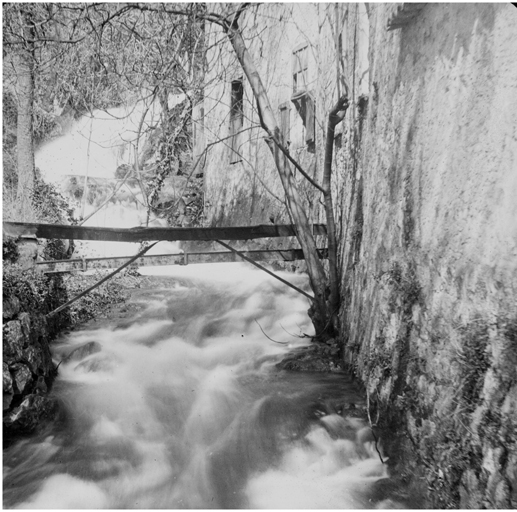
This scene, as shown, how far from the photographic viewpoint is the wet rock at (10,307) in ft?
12.3

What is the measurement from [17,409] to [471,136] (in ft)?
11.9

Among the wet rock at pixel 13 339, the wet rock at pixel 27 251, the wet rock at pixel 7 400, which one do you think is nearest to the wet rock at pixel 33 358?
the wet rock at pixel 13 339

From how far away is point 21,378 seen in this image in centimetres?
368

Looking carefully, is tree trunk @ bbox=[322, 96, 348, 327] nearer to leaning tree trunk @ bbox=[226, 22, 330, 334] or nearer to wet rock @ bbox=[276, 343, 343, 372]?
leaning tree trunk @ bbox=[226, 22, 330, 334]

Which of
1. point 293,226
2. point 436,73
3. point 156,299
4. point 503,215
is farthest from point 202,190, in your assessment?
point 503,215

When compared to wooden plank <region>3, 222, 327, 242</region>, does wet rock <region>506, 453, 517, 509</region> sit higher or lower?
lower

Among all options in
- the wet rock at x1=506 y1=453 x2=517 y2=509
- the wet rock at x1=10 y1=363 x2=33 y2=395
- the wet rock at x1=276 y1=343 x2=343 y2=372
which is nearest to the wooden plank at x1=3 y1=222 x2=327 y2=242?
the wet rock at x1=10 y1=363 x2=33 y2=395

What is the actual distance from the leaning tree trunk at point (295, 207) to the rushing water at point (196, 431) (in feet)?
1.88

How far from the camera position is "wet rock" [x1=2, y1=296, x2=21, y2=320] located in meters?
3.76

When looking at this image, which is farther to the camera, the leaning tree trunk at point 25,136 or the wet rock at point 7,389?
the leaning tree trunk at point 25,136

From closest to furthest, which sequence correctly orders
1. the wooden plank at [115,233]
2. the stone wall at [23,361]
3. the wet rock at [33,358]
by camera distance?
the stone wall at [23,361] < the wet rock at [33,358] < the wooden plank at [115,233]

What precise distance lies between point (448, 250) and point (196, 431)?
240 cm

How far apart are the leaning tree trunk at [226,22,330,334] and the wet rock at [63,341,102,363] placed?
2.42 m

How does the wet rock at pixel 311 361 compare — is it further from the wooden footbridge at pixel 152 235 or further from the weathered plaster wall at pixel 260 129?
the weathered plaster wall at pixel 260 129
